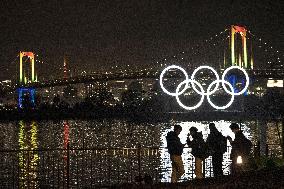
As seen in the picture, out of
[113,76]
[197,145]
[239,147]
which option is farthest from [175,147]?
[113,76]

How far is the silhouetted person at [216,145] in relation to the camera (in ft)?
47.2

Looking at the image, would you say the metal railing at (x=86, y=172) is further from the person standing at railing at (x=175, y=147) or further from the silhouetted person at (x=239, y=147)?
the silhouetted person at (x=239, y=147)

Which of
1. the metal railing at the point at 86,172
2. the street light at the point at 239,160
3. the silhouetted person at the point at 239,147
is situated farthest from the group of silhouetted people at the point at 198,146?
the metal railing at the point at 86,172

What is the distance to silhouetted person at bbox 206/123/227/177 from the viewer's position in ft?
47.2

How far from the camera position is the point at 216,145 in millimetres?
14477

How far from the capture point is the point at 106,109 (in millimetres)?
105812

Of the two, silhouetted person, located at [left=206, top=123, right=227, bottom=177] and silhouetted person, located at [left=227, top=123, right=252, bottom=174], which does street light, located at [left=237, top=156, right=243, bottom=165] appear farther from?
silhouetted person, located at [left=206, top=123, right=227, bottom=177]

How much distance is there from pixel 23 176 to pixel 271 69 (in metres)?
48.9

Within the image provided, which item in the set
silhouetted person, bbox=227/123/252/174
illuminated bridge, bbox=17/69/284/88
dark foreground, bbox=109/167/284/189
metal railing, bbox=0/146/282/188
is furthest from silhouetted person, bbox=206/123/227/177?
illuminated bridge, bbox=17/69/284/88

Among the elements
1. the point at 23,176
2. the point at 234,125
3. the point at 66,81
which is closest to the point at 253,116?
the point at 66,81

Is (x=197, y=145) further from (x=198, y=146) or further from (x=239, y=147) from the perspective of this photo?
(x=239, y=147)

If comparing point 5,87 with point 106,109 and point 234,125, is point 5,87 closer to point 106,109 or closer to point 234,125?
point 106,109

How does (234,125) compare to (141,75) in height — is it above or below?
below

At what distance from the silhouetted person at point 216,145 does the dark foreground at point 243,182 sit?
10.1 ft
